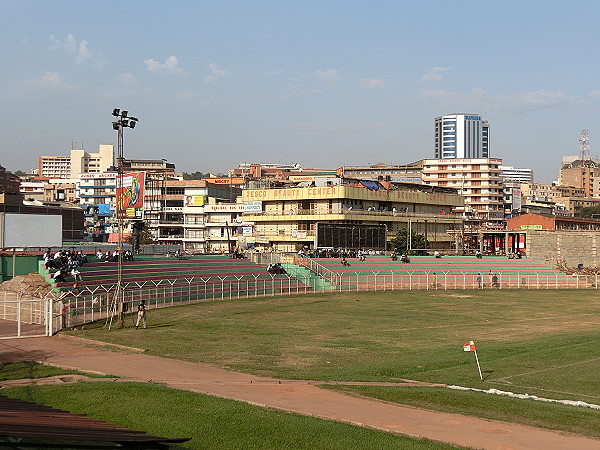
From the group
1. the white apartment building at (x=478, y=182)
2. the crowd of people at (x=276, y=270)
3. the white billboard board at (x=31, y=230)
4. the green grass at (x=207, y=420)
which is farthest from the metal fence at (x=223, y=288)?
the white apartment building at (x=478, y=182)

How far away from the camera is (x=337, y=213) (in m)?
97.9

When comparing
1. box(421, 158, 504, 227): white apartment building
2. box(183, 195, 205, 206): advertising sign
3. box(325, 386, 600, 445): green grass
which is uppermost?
box(421, 158, 504, 227): white apartment building

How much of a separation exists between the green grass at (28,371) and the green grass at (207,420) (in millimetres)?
3346

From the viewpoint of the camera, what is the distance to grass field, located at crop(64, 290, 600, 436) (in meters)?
24.0

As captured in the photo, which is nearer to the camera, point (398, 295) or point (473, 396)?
point (473, 396)

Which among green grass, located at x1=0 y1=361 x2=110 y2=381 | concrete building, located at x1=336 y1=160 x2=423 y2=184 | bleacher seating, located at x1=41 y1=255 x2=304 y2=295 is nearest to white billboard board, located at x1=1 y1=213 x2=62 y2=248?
bleacher seating, located at x1=41 y1=255 x2=304 y2=295

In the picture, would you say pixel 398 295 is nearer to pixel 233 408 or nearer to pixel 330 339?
pixel 330 339

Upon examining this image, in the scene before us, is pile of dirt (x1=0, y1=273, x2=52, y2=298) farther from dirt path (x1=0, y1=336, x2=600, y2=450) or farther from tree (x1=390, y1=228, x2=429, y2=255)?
tree (x1=390, y1=228, x2=429, y2=255)

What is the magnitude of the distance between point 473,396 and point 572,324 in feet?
89.0

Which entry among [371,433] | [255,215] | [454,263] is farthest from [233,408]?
[255,215]

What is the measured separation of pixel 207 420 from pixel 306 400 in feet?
13.8

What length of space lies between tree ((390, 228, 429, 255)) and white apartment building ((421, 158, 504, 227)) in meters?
66.9

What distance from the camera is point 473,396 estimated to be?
70.3 feet

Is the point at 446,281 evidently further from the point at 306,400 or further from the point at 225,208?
the point at 306,400
